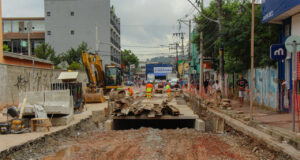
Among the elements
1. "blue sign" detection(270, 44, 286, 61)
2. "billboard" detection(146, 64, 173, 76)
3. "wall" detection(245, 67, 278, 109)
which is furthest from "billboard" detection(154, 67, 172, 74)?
"blue sign" detection(270, 44, 286, 61)

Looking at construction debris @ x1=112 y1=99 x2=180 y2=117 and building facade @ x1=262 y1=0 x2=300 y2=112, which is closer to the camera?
construction debris @ x1=112 y1=99 x2=180 y2=117

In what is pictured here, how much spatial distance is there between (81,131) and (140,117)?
2448 mm

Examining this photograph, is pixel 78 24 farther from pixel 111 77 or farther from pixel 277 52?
pixel 277 52

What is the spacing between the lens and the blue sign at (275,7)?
11.8 m

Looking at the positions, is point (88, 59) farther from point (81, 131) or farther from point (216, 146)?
point (216, 146)

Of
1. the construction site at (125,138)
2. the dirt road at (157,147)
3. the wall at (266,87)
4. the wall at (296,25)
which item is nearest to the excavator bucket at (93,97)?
the construction site at (125,138)

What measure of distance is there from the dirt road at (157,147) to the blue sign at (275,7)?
5.89 meters

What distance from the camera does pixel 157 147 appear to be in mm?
8250

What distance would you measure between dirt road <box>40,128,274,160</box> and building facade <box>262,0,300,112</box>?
4338mm

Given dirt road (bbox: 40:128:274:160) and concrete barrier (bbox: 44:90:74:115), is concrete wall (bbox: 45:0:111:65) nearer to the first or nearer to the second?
concrete barrier (bbox: 44:90:74:115)

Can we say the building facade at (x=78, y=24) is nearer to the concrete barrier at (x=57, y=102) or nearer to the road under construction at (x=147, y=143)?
the concrete barrier at (x=57, y=102)

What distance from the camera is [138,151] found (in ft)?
25.4

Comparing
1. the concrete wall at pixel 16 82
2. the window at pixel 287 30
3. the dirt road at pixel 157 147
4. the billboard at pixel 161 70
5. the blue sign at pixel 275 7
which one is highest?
the blue sign at pixel 275 7

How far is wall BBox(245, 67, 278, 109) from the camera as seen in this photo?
1490 centimetres
